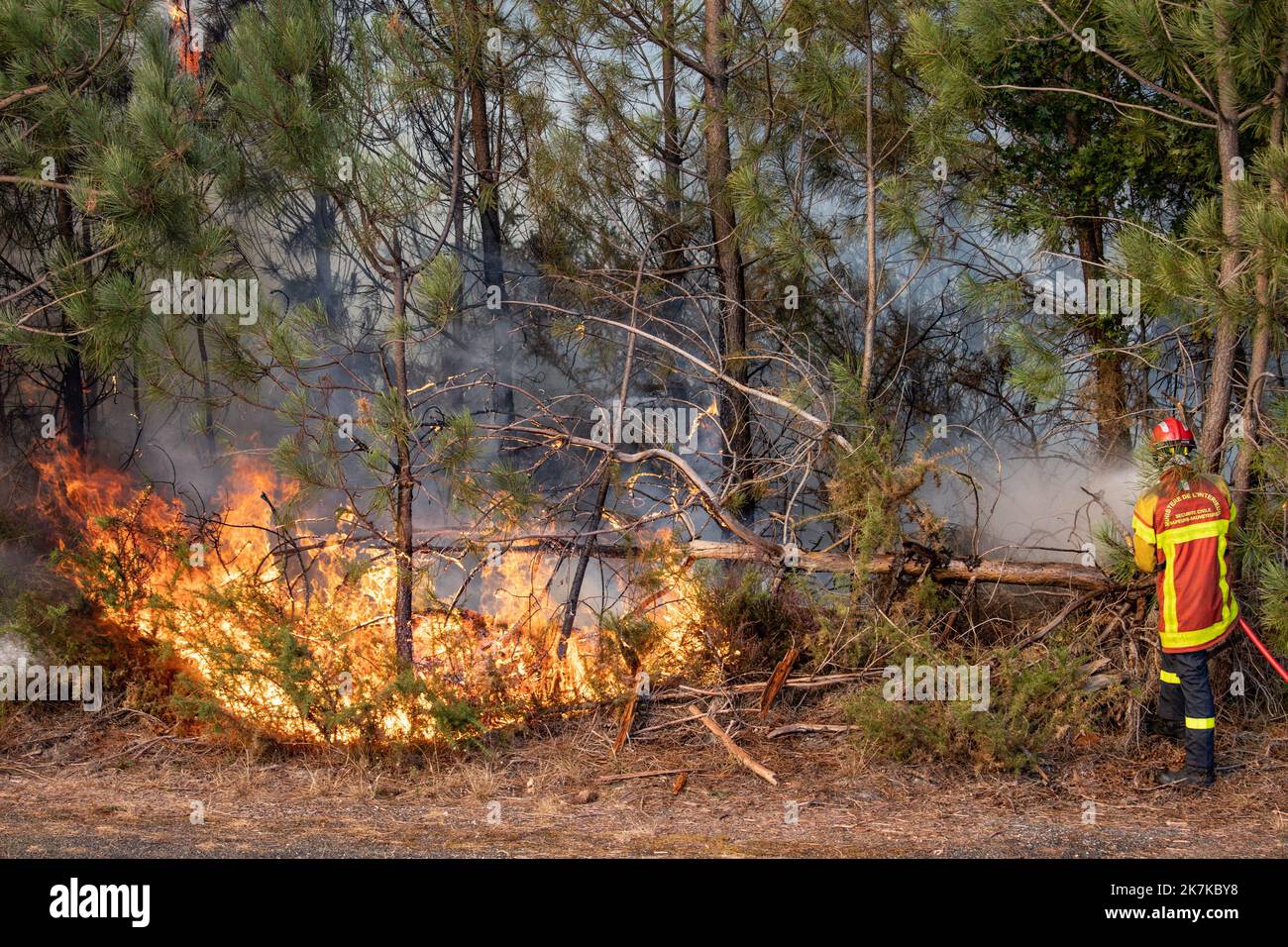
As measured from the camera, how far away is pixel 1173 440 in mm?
7000

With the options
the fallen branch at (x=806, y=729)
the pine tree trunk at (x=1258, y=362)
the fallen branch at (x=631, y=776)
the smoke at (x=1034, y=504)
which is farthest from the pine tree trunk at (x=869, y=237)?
the fallen branch at (x=631, y=776)

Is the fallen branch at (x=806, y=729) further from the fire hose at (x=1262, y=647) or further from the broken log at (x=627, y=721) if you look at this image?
the fire hose at (x=1262, y=647)

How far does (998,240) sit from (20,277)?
8.44m

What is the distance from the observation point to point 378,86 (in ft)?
29.2

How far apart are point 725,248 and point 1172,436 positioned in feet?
14.4

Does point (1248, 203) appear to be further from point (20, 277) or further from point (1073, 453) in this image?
point (20, 277)

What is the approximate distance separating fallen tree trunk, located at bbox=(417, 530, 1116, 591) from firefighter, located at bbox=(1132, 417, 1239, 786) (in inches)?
41.0

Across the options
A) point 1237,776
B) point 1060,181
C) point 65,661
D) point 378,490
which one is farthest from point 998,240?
point 65,661

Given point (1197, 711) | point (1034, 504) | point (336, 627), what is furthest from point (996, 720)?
point (336, 627)

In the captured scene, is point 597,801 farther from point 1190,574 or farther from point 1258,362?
point 1258,362

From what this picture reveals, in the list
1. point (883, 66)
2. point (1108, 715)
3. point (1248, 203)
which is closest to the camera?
point (1248, 203)

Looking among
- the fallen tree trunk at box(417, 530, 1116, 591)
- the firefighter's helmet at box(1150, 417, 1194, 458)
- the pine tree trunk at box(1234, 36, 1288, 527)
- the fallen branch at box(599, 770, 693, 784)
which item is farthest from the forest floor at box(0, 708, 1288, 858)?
the firefighter's helmet at box(1150, 417, 1194, 458)

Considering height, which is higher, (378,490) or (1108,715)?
(378,490)

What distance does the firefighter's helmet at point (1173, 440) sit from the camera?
275 inches
